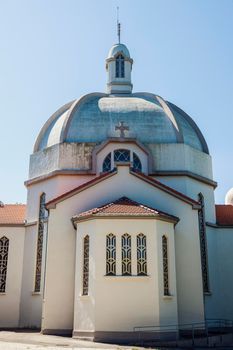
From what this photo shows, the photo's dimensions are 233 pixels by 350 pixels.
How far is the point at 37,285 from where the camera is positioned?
20766mm

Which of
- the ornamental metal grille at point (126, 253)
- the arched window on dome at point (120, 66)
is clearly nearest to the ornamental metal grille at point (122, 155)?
the ornamental metal grille at point (126, 253)

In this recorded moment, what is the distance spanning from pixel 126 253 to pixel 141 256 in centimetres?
63

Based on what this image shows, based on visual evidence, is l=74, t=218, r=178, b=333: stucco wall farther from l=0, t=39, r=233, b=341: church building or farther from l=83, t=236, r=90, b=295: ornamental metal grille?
l=83, t=236, r=90, b=295: ornamental metal grille

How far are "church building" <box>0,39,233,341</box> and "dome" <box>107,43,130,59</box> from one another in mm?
4796

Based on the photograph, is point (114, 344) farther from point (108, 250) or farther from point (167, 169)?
point (167, 169)

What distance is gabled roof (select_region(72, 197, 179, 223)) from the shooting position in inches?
643

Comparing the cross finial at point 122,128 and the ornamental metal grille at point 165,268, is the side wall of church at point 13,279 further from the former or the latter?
the ornamental metal grille at point 165,268

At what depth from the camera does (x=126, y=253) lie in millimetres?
16000

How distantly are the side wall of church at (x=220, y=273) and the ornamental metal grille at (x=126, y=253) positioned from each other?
266 inches

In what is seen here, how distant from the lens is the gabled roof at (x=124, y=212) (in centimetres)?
1633

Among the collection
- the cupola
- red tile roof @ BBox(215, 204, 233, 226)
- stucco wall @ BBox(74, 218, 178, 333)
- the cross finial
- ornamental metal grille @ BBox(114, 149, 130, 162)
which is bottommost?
stucco wall @ BBox(74, 218, 178, 333)

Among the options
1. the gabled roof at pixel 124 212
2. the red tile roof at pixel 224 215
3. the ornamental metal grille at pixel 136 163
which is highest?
the ornamental metal grille at pixel 136 163

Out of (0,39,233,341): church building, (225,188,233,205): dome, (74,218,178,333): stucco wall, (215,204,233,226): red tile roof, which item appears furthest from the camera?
(225,188,233,205): dome

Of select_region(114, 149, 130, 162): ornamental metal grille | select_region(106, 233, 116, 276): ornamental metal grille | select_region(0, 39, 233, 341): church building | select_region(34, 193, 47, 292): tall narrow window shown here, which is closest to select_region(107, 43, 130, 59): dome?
select_region(0, 39, 233, 341): church building
